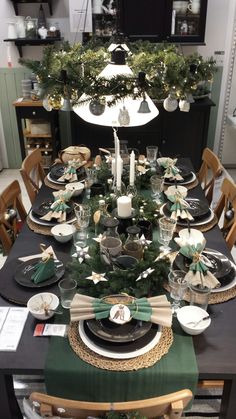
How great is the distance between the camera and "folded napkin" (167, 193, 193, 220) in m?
2.07

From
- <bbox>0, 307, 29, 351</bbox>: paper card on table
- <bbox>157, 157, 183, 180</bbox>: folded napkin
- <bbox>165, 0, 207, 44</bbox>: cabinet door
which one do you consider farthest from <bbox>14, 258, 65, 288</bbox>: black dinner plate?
<bbox>165, 0, 207, 44</bbox>: cabinet door

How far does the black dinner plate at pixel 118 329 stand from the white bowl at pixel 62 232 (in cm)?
58

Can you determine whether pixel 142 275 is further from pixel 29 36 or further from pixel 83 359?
pixel 29 36

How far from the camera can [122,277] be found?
155 cm

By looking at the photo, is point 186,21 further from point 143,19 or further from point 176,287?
point 176,287

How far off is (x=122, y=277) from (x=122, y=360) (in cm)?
34

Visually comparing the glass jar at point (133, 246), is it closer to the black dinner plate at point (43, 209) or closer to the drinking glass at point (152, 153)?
the black dinner plate at point (43, 209)

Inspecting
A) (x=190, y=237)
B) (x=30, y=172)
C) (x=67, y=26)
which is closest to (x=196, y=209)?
(x=190, y=237)

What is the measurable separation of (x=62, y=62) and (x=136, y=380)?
1414 mm

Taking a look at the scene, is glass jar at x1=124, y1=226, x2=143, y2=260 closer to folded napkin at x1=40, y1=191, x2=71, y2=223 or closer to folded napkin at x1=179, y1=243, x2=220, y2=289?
folded napkin at x1=179, y1=243, x2=220, y2=289

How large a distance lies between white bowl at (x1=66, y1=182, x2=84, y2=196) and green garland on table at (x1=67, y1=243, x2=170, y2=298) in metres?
0.77

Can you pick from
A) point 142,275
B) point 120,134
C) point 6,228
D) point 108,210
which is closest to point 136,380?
point 142,275

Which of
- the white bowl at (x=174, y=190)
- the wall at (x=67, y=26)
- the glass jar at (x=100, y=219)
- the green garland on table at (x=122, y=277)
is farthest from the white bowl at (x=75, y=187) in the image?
the wall at (x=67, y=26)

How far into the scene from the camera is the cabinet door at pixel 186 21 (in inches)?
146
